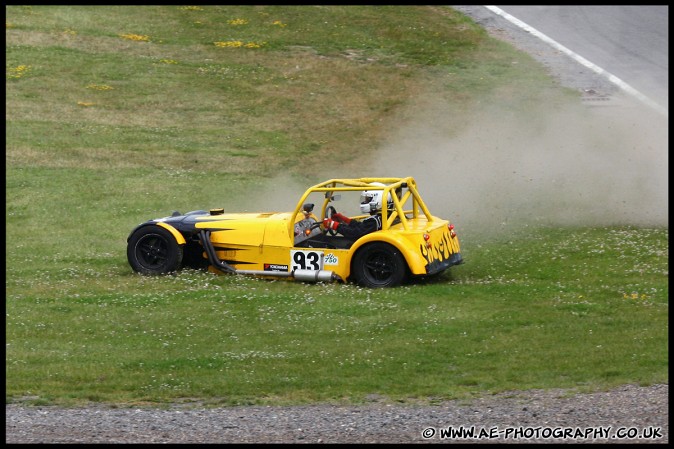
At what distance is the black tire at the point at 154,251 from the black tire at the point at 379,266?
150 inches

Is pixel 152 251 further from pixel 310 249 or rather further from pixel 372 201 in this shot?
pixel 372 201

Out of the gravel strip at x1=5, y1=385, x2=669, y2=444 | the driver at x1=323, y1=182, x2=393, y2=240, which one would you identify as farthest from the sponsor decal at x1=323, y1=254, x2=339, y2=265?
the gravel strip at x1=5, y1=385, x2=669, y2=444

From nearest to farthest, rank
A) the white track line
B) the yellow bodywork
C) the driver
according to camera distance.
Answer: the yellow bodywork → the driver → the white track line

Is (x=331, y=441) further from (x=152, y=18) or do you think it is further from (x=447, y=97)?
A: (x=152, y=18)

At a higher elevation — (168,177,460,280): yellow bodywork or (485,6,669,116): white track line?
(485,6,669,116): white track line

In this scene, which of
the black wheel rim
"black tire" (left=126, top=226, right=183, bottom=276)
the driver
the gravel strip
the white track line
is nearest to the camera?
the gravel strip

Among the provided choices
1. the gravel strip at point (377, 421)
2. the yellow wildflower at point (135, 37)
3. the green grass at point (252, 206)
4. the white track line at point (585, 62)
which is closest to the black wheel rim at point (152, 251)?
the green grass at point (252, 206)

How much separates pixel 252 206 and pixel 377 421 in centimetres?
1716

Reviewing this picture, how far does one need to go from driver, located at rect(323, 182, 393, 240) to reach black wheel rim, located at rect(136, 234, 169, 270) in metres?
3.45

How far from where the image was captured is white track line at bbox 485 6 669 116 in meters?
38.9

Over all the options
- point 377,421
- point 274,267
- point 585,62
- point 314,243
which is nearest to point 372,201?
point 314,243

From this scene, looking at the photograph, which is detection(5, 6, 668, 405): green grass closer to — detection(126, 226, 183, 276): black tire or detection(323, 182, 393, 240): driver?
detection(126, 226, 183, 276): black tire

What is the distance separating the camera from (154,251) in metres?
21.7

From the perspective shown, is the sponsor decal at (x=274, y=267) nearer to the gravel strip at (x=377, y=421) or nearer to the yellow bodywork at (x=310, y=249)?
the yellow bodywork at (x=310, y=249)
